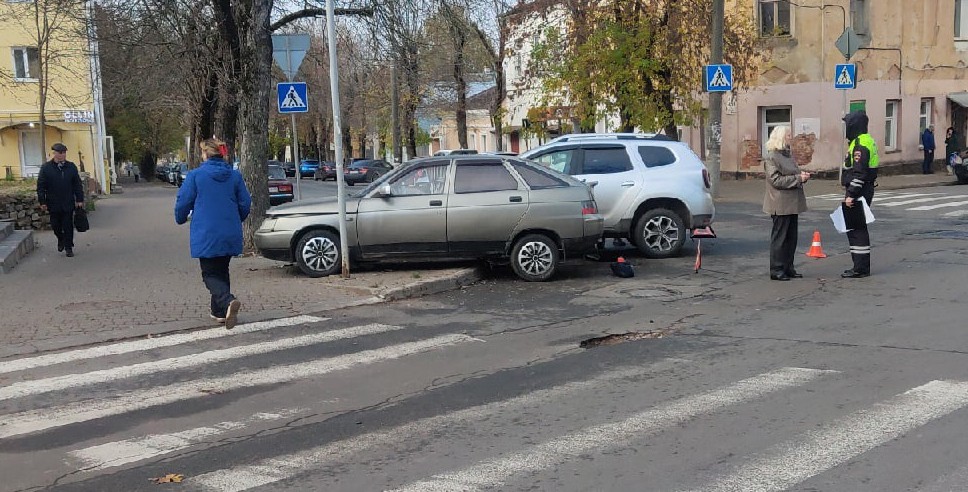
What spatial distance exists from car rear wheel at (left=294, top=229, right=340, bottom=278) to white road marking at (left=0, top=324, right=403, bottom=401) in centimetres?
289

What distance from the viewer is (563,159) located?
14.0m

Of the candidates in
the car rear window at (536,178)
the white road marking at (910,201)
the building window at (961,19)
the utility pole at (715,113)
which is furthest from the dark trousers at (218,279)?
the building window at (961,19)

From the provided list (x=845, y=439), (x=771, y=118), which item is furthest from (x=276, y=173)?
(x=845, y=439)

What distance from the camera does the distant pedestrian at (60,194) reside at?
14.8 m

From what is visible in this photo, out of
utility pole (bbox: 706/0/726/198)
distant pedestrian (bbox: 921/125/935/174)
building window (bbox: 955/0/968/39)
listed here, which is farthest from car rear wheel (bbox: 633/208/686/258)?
building window (bbox: 955/0/968/39)

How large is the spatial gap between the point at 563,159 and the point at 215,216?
6371 mm

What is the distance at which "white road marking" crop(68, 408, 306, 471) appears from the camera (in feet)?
17.5

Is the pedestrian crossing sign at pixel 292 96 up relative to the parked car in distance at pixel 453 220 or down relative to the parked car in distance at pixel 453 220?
up

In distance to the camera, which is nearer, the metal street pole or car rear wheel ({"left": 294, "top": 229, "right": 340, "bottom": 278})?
the metal street pole

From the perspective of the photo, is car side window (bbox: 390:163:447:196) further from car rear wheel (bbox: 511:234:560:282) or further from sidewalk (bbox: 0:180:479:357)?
car rear wheel (bbox: 511:234:560:282)

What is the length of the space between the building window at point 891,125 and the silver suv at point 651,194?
70.7 feet

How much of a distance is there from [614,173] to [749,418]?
812 centimetres

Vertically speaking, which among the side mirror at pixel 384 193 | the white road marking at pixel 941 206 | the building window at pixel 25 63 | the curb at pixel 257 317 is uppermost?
the building window at pixel 25 63

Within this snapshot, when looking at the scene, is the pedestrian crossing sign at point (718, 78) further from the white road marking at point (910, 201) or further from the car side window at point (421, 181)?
the car side window at point (421, 181)
